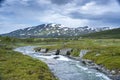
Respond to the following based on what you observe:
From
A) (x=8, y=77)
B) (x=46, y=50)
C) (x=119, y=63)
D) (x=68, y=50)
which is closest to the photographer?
(x=8, y=77)

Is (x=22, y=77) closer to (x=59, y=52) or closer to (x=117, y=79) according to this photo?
(x=117, y=79)

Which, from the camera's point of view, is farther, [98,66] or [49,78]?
[98,66]

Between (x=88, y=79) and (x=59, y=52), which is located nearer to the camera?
(x=88, y=79)

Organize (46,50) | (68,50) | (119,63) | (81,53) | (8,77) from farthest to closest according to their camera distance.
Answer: (46,50), (68,50), (81,53), (119,63), (8,77)

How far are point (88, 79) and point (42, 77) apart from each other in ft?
40.8

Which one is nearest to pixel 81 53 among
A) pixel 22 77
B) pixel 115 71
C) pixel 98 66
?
pixel 98 66

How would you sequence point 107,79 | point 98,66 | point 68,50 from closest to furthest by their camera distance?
point 107,79, point 98,66, point 68,50

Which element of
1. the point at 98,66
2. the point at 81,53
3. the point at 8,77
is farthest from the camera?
the point at 81,53

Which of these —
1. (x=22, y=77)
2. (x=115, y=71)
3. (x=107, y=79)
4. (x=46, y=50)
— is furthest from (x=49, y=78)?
(x=46, y=50)

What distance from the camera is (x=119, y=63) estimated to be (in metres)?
84.3

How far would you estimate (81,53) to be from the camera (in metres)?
129

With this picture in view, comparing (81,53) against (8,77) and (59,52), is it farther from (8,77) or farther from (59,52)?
(8,77)

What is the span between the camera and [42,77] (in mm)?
60125

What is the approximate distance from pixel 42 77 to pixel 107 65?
32123 mm
